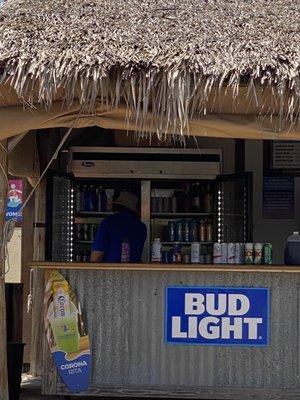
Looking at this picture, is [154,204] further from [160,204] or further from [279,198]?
[279,198]

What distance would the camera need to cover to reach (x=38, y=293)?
8.49 meters

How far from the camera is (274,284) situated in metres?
7.27

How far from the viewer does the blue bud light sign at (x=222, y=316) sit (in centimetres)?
728

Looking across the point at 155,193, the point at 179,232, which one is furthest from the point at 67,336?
the point at 155,193

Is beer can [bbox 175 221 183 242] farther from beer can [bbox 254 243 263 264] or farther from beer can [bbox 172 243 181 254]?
beer can [bbox 254 243 263 264]

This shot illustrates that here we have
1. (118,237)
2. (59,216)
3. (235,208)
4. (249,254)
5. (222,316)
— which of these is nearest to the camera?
(222,316)

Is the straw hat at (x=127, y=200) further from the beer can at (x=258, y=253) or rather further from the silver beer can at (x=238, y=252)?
the beer can at (x=258, y=253)

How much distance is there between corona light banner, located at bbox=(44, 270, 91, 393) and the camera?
727 cm

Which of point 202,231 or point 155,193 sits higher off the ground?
point 155,193

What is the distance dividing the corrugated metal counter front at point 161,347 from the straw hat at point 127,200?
6.55 feet

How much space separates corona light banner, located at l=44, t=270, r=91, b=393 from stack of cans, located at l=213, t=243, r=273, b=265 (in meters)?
1.40

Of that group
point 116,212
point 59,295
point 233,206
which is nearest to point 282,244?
point 233,206

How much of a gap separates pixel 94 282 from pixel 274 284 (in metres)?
1.60

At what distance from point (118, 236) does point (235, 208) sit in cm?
152
